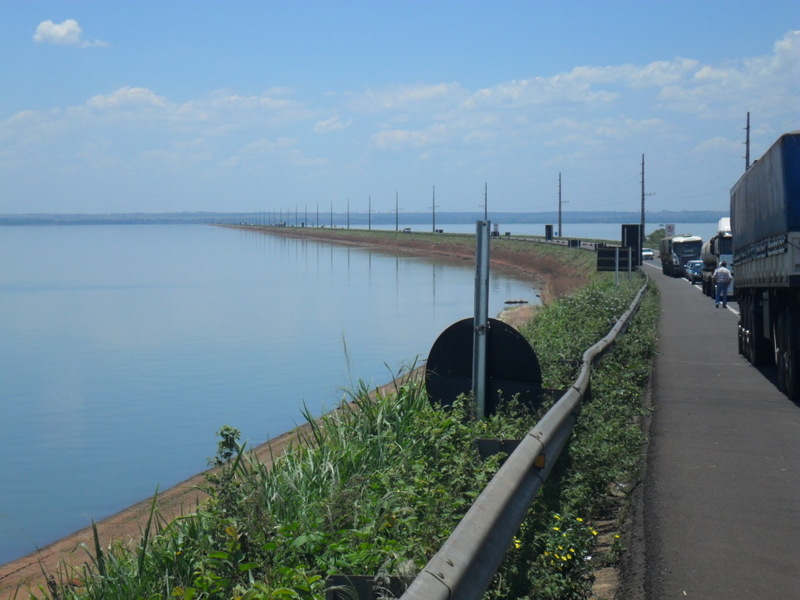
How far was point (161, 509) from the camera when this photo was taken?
15516 mm

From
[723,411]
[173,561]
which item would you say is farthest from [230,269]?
[173,561]

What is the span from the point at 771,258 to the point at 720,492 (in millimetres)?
8007

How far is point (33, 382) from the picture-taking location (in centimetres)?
Answer: 3108

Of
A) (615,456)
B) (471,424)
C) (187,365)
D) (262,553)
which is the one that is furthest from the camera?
(187,365)

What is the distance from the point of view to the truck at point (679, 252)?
6731 cm

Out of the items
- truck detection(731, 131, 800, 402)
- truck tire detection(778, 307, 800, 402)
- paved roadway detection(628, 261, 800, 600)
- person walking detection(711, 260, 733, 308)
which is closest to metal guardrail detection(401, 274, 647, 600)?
paved roadway detection(628, 261, 800, 600)

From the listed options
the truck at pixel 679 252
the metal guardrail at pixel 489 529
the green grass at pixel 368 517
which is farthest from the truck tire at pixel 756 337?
the truck at pixel 679 252

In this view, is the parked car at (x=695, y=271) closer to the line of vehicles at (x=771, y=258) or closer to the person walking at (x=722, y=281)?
the person walking at (x=722, y=281)

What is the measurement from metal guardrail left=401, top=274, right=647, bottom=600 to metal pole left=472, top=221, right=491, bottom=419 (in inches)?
43.3

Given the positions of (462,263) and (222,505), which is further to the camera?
(462,263)

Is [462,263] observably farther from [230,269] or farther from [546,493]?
[546,493]

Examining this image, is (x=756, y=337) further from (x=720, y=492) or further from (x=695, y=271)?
(x=695, y=271)

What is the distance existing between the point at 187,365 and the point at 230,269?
206ft

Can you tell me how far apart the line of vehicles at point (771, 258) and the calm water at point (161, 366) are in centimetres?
576
